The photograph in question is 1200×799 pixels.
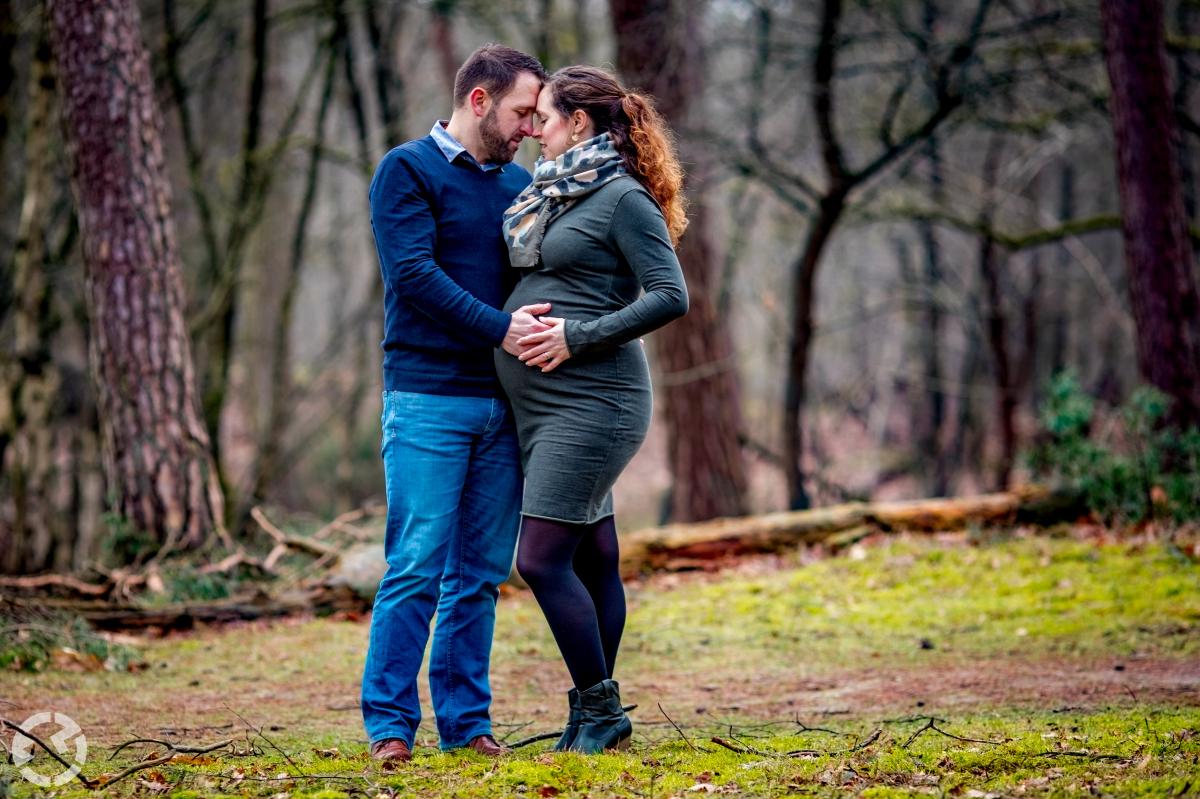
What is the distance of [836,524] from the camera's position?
27.5ft

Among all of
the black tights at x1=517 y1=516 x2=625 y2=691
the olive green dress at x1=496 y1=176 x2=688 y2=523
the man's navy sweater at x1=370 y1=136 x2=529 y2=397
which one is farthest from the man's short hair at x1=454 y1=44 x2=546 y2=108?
the black tights at x1=517 y1=516 x2=625 y2=691

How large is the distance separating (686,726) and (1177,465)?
5238 mm

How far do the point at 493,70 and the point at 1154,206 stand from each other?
6556 millimetres

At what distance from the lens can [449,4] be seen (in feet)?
34.9

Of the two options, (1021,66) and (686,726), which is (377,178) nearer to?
(686,726)

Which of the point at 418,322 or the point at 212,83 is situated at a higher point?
the point at 212,83

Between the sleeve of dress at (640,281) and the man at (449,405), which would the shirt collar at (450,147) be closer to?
the man at (449,405)

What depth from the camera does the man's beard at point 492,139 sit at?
12.5 ft

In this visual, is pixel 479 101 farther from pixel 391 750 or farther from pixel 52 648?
pixel 52 648

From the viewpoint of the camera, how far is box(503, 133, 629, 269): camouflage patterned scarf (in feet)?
11.7

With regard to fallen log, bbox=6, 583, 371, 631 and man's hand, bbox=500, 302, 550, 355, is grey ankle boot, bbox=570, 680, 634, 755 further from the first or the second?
fallen log, bbox=6, 583, 371, 631

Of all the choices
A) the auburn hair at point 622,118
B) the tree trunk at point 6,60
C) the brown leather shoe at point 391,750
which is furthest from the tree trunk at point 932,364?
the brown leather shoe at point 391,750

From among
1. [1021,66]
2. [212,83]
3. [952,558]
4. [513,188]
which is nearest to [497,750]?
[513,188]

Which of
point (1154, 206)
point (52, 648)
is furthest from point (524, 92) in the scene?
point (1154, 206)
